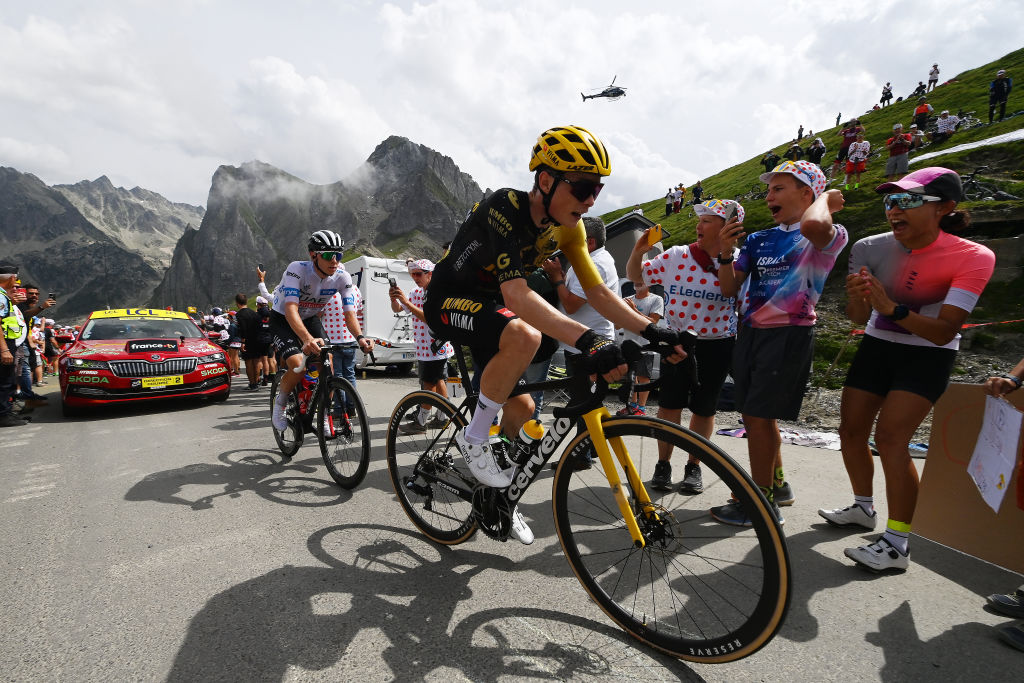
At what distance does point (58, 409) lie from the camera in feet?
26.1

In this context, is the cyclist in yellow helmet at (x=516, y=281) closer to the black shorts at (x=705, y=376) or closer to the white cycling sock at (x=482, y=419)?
the white cycling sock at (x=482, y=419)

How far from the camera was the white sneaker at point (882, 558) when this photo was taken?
2584 millimetres

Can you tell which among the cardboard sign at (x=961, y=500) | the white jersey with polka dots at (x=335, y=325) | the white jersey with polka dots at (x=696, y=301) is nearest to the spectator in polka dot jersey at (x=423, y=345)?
the white jersey with polka dots at (x=335, y=325)

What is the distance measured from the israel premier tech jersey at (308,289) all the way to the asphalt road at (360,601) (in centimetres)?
180

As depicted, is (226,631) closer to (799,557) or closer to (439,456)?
(439,456)

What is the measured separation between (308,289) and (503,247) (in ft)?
10.5

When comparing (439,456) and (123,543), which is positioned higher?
(439,456)

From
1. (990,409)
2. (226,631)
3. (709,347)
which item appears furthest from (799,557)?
(226,631)

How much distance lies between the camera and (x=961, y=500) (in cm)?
277

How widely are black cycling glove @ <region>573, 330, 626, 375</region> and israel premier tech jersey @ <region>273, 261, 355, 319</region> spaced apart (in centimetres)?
338

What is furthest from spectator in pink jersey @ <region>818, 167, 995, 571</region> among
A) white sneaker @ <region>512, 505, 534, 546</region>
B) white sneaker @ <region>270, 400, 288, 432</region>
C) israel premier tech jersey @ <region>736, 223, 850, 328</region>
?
white sneaker @ <region>270, 400, 288, 432</region>

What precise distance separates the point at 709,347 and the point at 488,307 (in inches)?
81.8

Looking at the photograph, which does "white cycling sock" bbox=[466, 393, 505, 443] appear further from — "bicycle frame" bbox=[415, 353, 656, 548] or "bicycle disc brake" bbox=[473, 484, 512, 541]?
"bicycle disc brake" bbox=[473, 484, 512, 541]

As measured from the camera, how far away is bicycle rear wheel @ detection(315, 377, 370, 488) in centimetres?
381
